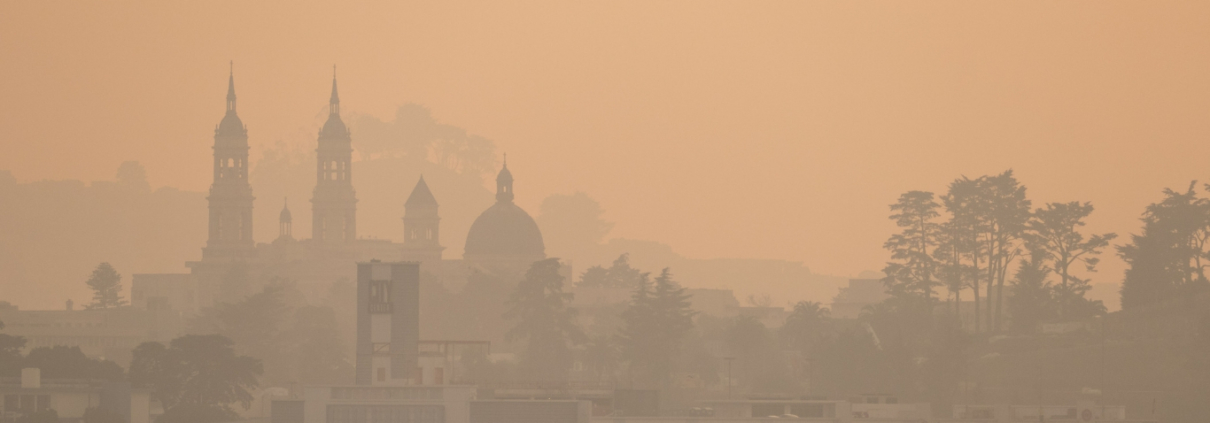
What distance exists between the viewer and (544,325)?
185 meters

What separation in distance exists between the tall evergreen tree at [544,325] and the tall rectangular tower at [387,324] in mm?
69127

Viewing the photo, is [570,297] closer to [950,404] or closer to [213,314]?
[213,314]

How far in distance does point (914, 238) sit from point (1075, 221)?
16197 millimetres

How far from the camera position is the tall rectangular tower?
332ft

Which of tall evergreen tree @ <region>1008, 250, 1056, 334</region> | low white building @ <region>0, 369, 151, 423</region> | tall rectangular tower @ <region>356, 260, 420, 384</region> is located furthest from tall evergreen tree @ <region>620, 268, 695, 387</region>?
tall rectangular tower @ <region>356, 260, 420, 384</region>

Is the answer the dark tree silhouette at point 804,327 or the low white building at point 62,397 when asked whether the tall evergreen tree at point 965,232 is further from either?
the low white building at point 62,397

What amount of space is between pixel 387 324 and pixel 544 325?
273 ft

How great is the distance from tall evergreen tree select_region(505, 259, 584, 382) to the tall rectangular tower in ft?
227

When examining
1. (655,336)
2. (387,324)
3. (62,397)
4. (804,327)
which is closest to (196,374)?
(62,397)

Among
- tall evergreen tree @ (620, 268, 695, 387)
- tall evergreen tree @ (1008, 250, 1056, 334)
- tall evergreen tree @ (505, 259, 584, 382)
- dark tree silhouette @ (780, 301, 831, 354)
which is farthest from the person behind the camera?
tall evergreen tree @ (505, 259, 584, 382)

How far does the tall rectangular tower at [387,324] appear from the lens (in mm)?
101250

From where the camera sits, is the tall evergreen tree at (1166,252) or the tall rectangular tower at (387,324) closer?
the tall rectangular tower at (387,324)

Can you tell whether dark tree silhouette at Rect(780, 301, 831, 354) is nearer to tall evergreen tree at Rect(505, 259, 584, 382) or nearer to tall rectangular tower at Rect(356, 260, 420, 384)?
tall evergreen tree at Rect(505, 259, 584, 382)

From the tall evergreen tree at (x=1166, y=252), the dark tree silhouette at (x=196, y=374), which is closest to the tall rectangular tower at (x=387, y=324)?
the dark tree silhouette at (x=196, y=374)
